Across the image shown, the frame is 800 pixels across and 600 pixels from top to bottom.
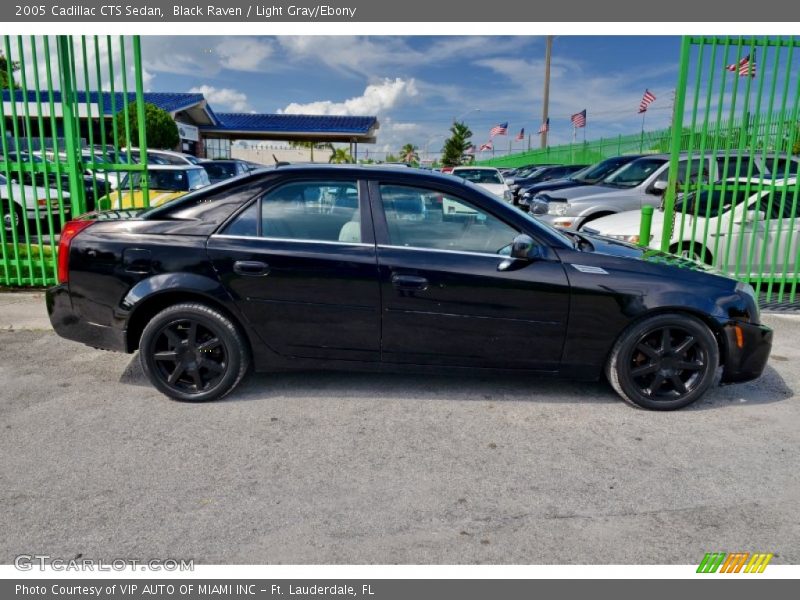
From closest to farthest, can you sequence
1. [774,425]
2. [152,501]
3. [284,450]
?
[152,501]
[284,450]
[774,425]

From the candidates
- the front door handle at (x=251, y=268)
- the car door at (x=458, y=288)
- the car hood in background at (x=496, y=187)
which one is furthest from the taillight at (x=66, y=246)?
the car hood in background at (x=496, y=187)

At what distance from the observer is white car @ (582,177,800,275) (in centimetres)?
647

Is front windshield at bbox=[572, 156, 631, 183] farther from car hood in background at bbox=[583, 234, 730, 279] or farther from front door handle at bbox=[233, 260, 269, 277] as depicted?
front door handle at bbox=[233, 260, 269, 277]

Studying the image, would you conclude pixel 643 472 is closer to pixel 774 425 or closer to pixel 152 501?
pixel 774 425

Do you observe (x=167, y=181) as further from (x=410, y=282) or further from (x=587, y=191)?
(x=410, y=282)

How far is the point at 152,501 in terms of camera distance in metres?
2.89

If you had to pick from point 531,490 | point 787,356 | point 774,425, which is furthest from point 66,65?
point 787,356

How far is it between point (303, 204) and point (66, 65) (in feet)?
13.8

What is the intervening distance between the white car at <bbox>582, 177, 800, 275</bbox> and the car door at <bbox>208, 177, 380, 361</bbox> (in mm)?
3753

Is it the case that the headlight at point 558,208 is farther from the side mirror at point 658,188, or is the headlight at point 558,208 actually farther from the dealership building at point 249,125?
the dealership building at point 249,125

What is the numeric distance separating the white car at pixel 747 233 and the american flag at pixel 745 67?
43.8 inches

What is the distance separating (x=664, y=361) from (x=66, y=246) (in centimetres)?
410

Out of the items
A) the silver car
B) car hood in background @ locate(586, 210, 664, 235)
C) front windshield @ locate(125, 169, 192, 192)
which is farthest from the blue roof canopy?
car hood in background @ locate(586, 210, 664, 235)

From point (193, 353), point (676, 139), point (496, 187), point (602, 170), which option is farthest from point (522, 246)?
point (496, 187)
